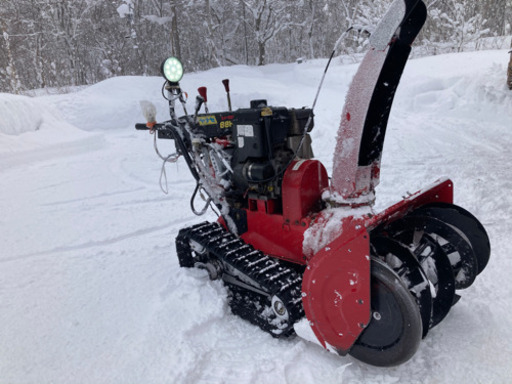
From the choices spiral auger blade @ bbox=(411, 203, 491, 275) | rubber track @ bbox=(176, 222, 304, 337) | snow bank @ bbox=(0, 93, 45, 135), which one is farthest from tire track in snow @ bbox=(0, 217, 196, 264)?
snow bank @ bbox=(0, 93, 45, 135)

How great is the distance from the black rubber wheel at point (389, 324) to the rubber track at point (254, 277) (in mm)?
500

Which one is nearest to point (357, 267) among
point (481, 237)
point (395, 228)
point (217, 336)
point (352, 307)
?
point (352, 307)

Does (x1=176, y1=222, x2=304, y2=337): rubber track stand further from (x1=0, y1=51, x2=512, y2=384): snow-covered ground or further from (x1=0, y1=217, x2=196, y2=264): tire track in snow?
(x1=0, y1=217, x2=196, y2=264): tire track in snow

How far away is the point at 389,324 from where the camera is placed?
216cm

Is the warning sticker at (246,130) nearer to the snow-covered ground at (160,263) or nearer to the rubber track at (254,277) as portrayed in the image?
the rubber track at (254,277)

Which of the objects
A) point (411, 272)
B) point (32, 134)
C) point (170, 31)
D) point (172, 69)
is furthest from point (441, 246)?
point (170, 31)

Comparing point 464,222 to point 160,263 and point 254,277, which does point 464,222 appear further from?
point 160,263

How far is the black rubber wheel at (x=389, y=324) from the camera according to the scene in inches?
80.6

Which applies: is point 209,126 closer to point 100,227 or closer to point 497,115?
point 100,227

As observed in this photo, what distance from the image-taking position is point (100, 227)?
16.5 feet

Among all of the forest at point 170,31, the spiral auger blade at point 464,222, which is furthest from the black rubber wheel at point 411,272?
the forest at point 170,31

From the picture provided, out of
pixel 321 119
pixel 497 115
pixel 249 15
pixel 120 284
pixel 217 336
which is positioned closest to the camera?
pixel 217 336

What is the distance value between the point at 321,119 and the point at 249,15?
22988 mm

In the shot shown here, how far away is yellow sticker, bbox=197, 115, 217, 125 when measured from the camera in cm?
330
